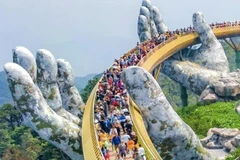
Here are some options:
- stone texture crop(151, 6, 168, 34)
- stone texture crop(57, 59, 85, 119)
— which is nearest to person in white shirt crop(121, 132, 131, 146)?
stone texture crop(57, 59, 85, 119)

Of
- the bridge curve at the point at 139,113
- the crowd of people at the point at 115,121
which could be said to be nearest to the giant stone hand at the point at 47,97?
the bridge curve at the point at 139,113

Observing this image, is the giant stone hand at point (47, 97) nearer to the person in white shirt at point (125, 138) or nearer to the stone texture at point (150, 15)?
the person in white shirt at point (125, 138)

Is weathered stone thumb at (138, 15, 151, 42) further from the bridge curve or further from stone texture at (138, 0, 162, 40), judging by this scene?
the bridge curve

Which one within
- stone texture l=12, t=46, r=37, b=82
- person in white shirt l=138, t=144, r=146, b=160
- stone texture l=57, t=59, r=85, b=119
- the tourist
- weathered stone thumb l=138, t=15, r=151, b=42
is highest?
weathered stone thumb l=138, t=15, r=151, b=42

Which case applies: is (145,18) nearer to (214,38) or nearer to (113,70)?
(214,38)

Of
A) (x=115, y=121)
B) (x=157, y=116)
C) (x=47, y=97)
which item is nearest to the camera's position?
(x=115, y=121)

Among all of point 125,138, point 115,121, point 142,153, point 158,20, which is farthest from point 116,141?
point 158,20

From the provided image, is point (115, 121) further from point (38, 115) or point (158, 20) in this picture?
point (158, 20)
